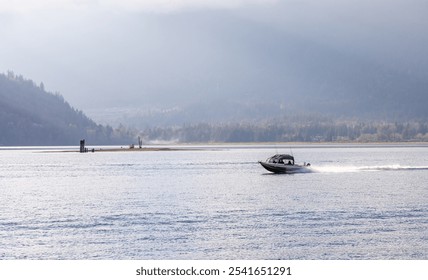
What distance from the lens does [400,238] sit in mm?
66875

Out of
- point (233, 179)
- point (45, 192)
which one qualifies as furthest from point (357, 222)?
point (233, 179)

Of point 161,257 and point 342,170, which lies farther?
point 342,170
